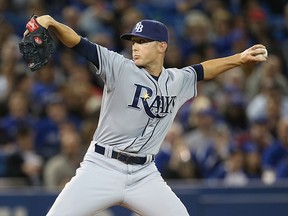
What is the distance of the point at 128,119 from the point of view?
20.2 ft

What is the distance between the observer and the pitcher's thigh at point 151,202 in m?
6.09

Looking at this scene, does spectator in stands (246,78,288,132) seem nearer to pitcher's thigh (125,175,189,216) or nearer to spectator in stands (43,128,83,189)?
spectator in stands (43,128,83,189)

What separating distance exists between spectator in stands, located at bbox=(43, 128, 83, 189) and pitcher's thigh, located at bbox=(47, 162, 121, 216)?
3.48 m

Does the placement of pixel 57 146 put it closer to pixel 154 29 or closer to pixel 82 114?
pixel 82 114

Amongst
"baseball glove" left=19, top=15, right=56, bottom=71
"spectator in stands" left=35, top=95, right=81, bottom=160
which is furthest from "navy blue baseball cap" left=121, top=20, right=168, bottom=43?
"spectator in stands" left=35, top=95, right=81, bottom=160

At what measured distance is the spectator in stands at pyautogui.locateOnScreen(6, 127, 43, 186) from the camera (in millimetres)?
9664

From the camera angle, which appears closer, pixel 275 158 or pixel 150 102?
pixel 150 102

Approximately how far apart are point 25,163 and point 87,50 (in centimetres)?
394

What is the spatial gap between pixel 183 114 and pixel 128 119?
16.4ft

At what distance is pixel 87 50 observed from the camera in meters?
5.98

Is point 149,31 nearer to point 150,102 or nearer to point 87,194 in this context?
point 150,102

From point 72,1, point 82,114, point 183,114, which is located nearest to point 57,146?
point 82,114

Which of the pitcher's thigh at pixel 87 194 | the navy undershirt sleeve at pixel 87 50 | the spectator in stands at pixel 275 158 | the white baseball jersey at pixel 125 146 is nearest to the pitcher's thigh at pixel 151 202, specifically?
the white baseball jersey at pixel 125 146

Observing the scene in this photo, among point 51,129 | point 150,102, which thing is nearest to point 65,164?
point 51,129
